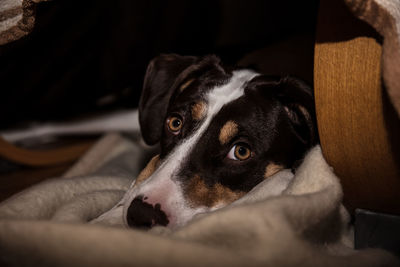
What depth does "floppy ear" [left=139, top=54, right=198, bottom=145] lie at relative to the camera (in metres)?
2.16

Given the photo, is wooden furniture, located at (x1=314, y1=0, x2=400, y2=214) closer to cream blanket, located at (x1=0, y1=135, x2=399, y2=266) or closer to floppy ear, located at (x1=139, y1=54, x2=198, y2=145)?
cream blanket, located at (x1=0, y1=135, x2=399, y2=266)

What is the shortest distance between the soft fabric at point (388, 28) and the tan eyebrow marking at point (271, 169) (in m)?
0.67

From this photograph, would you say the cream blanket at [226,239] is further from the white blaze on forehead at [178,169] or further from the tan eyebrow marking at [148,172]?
the tan eyebrow marking at [148,172]

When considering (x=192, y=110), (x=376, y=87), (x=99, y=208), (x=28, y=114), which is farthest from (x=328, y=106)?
(x=28, y=114)

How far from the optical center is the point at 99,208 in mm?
1724

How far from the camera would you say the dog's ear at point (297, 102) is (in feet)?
5.89

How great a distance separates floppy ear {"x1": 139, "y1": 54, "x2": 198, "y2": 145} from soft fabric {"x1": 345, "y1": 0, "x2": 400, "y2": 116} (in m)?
1.10

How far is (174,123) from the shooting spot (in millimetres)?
1887

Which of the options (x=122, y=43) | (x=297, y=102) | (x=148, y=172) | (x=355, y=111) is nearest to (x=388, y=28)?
(x=355, y=111)

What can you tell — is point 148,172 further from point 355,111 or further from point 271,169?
point 355,111

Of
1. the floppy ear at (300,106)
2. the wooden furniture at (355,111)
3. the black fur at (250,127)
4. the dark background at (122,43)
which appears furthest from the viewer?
the dark background at (122,43)

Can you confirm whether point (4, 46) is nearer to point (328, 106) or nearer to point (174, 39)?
point (328, 106)

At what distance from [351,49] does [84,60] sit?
2657 mm

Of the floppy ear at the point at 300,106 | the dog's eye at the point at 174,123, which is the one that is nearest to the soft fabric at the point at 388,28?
the floppy ear at the point at 300,106
